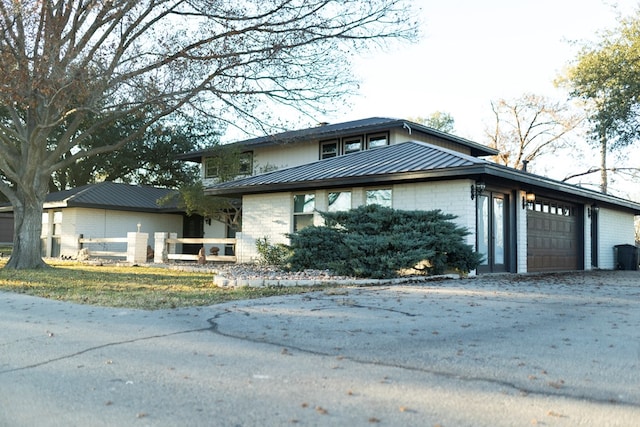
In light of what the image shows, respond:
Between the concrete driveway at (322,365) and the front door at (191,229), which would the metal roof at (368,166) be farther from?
the front door at (191,229)

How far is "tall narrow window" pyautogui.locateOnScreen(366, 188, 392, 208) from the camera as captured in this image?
Answer: 1631 cm

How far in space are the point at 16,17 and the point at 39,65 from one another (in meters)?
1.89

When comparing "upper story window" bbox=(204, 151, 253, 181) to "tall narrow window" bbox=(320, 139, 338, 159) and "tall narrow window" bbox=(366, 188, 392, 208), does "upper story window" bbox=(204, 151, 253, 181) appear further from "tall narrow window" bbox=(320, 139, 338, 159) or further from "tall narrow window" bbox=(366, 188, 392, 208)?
"tall narrow window" bbox=(366, 188, 392, 208)

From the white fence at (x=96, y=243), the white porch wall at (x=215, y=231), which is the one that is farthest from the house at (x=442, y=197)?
the white fence at (x=96, y=243)

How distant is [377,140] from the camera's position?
22375 millimetres

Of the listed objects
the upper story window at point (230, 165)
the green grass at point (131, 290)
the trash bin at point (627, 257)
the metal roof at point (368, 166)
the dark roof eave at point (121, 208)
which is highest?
the upper story window at point (230, 165)

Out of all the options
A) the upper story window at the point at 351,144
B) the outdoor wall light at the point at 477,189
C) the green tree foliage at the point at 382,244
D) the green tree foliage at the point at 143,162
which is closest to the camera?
the green tree foliage at the point at 382,244

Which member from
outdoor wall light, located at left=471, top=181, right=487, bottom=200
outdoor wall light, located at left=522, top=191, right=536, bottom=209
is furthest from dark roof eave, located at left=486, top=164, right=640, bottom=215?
outdoor wall light, located at left=471, top=181, right=487, bottom=200

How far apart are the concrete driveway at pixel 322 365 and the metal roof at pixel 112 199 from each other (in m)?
17.7

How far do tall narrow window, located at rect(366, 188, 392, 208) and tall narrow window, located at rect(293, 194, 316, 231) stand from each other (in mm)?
2074

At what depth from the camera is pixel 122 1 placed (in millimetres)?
13578

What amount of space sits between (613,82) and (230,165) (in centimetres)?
1631

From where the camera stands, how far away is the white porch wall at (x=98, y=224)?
25.1m

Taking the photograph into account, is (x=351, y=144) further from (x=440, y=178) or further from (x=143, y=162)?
(x=143, y=162)
